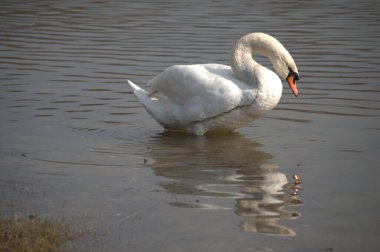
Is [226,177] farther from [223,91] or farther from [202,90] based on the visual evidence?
[202,90]

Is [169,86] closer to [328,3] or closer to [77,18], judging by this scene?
[77,18]

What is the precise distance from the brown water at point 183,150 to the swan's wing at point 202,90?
15.1 inches

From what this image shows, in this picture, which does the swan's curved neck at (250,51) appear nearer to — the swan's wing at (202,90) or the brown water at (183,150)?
the swan's wing at (202,90)

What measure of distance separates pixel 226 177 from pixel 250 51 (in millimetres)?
2325

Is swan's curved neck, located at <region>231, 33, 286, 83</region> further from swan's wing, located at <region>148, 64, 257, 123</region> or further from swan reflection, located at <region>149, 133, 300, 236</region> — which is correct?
swan reflection, located at <region>149, 133, 300, 236</region>

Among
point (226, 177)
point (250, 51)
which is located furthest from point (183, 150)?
point (250, 51)

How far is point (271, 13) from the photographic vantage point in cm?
1914

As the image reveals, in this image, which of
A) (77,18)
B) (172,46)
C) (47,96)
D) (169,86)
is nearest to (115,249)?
(169,86)

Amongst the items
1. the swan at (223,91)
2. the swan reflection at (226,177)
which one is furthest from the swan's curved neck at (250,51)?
the swan reflection at (226,177)

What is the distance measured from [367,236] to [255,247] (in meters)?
0.82

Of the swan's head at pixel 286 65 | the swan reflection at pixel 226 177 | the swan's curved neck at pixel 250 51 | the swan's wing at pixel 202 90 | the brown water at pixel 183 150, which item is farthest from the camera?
the swan's head at pixel 286 65

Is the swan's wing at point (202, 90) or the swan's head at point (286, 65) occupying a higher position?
the swan's head at point (286, 65)

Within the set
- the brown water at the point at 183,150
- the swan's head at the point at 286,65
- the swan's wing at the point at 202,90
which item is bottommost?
the brown water at the point at 183,150

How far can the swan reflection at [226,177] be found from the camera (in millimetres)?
6160
